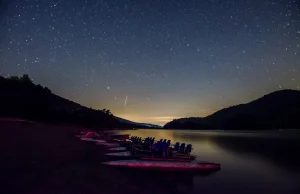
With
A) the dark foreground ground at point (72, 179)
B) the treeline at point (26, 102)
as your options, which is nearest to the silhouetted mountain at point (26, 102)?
the treeline at point (26, 102)

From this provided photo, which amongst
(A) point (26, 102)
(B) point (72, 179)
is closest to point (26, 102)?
(A) point (26, 102)

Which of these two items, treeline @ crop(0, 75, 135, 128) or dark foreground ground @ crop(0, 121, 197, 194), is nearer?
dark foreground ground @ crop(0, 121, 197, 194)

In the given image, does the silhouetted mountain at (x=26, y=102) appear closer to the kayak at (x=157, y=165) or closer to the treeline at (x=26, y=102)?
the treeline at (x=26, y=102)

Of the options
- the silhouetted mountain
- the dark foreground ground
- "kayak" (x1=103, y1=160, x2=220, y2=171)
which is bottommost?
the dark foreground ground

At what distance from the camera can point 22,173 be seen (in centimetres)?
1594

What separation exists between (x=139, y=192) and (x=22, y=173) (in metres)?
7.70

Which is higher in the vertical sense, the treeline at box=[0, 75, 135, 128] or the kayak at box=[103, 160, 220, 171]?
the treeline at box=[0, 75, 135, 128]

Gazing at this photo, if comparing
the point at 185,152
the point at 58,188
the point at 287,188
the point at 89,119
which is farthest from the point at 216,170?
the point at 89,119

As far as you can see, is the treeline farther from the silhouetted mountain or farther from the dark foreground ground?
the dark foreground ground

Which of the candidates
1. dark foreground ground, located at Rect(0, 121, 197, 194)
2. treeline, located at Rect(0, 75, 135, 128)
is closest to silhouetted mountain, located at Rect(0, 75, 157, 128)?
treeline, located at Rect(0, 75, 135, 128)

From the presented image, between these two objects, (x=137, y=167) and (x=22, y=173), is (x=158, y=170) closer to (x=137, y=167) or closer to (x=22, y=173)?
(x=137, y=167)

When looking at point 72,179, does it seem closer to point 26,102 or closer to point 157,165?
point 157,165

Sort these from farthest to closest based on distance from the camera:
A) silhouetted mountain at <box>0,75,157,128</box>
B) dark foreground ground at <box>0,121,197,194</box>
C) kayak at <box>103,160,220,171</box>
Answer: silhouetted mountain at <box>0,75,157,128</box>
kayak at <box>103,160,220,171</box>
dark foreground ground at <box>0,121,197,194</box>

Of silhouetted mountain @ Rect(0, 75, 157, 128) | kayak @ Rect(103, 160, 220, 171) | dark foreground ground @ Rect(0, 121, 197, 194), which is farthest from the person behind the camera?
silhouetted mountain @ Rect(0, 75, 157, 128)
